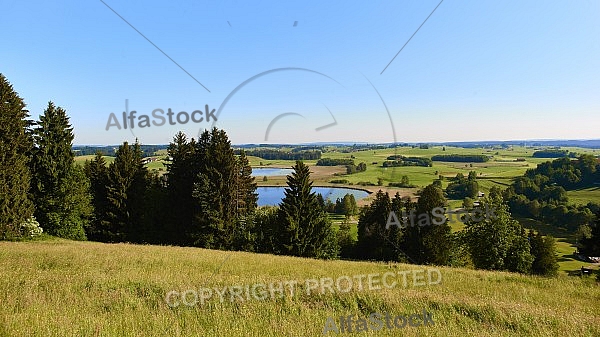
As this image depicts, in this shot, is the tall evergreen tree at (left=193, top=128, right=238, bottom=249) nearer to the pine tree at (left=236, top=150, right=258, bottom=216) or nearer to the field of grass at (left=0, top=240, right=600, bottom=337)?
the pine tree at (left=236, top=150, right=258, bottom=216)

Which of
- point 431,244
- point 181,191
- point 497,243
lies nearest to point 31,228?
point 181,191

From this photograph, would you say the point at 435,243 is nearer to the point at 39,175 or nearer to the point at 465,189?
the point at 465,189

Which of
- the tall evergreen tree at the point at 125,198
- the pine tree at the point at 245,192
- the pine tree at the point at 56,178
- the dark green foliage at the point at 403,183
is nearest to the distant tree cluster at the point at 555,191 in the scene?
the pine tree at the point at 245,192

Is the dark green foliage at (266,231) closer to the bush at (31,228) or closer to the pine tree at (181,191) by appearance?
the pine tree at (181,191)

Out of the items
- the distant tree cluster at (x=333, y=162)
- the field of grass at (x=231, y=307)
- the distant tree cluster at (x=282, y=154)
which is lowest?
the field of grass at (x=231, y=307)

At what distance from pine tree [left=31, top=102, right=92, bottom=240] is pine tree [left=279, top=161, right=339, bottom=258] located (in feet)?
72.3

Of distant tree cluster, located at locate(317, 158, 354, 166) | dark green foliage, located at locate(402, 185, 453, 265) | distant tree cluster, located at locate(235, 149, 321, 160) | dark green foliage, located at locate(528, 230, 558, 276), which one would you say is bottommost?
dark green foliage, located at locate(528, 230, 558, 276)

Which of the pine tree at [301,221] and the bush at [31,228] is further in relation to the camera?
the pine tree at [301,221]

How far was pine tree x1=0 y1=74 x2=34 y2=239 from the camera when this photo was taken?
92.1 feet

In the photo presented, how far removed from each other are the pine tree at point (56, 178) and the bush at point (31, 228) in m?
2.63

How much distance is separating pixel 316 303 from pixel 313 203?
2935 cm

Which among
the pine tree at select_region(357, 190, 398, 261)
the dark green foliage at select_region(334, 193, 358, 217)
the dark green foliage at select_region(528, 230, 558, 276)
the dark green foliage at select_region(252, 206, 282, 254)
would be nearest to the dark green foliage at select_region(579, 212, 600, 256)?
the dark green foliage at select_region(528, 230, 558, 276)

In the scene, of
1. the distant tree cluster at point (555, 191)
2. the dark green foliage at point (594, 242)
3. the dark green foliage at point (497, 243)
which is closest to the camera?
the dark green foliage at point (594, 242)

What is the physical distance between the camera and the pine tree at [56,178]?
109ft
